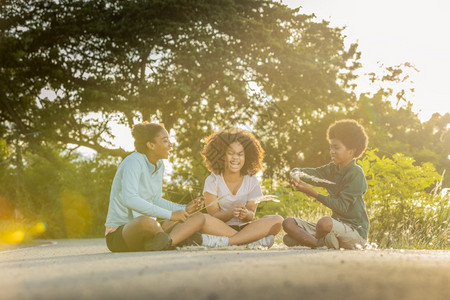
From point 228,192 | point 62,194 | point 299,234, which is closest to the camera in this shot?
point 299,234

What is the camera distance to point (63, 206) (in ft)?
Result: 59.3

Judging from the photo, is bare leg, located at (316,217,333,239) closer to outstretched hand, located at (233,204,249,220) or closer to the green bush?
outstretched hand, located at (233,204,249,220)

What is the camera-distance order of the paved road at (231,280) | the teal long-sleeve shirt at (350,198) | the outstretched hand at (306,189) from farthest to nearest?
the teal long-sleeve shirt at (350,198), the outstretched hand at (306,189), the paved road at (231,280)

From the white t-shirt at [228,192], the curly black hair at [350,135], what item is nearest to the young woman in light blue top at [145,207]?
the white t-shirt at [228,192]

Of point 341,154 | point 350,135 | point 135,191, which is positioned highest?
point 350,135

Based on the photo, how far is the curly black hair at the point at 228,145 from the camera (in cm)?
668

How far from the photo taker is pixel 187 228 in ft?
19.1

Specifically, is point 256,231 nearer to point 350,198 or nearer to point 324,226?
point 324,226

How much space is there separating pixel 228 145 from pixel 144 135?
3.50ft

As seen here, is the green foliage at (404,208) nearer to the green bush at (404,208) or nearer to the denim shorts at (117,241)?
the green bush at (404,208)

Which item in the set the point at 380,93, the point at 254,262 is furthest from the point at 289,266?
the point at 380,93

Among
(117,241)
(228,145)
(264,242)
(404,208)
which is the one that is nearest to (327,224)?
(264,242)

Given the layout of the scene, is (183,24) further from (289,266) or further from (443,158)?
(443,158)

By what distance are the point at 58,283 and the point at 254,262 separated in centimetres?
128
